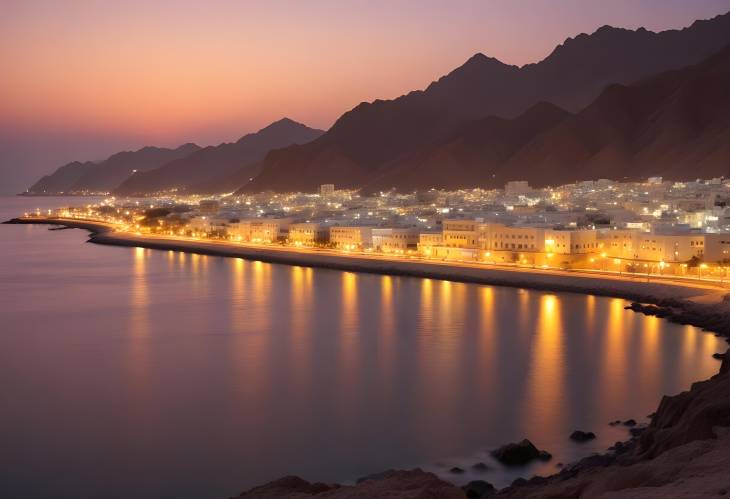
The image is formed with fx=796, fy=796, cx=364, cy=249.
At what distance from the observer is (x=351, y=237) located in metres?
26.2

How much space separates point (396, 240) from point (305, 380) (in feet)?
48.1

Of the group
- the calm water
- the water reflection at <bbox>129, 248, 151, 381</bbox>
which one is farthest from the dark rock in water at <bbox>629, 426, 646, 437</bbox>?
the water reflection at <bbox>129, 248, 151, 381</bbox>

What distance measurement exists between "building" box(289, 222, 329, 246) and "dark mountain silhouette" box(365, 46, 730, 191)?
2452 cm

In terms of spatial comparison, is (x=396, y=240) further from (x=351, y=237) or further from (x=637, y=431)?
(x=637, y=431)

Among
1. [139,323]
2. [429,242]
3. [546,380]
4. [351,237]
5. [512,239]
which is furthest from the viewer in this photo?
[351,237]

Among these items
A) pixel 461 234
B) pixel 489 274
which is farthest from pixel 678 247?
pixel 461 234

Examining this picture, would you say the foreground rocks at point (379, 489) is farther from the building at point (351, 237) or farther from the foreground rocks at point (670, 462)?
the building at point (351, 237)

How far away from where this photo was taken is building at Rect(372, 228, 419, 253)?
2414 cm

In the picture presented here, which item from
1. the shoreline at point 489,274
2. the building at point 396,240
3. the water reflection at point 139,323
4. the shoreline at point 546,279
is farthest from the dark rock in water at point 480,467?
the building at point 396,240

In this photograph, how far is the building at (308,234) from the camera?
27.9 metres

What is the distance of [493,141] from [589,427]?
6627 centimetres

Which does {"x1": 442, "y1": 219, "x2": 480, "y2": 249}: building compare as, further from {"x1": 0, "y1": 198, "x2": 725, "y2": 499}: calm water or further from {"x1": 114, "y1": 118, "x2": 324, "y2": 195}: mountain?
{"x1": 114, "y1": 118, "x2": 324, "y2": 195}: mountain

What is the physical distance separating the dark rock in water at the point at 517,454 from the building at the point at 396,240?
17060mm

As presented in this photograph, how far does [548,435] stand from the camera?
7555 mm
